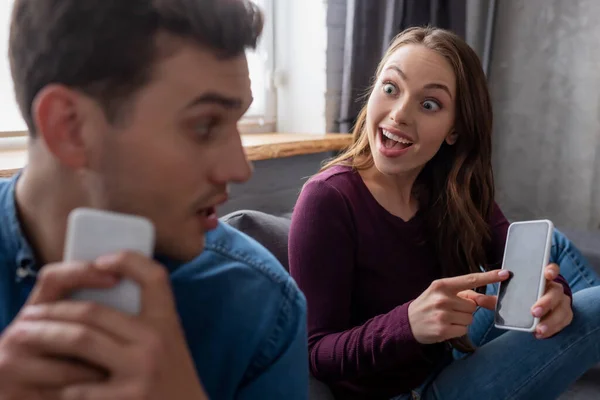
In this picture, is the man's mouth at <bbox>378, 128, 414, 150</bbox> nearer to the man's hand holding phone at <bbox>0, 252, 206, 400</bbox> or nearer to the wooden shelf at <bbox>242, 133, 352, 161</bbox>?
the wooden shelf at <bbox>242, 133, 352, 161</bbox>

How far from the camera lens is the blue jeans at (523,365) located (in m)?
1.08

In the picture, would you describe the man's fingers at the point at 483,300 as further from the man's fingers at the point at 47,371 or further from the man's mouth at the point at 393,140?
the man's fingers at the point at 47,371

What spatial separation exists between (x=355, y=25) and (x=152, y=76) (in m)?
1.33

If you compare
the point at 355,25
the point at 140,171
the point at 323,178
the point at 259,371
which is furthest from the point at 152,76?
the point at 355,25

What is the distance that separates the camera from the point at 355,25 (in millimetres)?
1767

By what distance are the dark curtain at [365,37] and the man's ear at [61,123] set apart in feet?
4.31

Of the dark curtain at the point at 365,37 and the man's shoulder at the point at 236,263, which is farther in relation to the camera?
the dark curtain at the point at 365,37

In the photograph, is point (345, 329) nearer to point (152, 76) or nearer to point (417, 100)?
point (417, 100)

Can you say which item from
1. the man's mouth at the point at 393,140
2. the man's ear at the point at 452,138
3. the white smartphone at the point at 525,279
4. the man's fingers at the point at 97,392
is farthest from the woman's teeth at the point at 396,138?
the man's fingers at the point at 97,392

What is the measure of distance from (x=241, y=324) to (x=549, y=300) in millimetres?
633

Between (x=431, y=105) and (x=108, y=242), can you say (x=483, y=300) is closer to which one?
(x=431, y=105)

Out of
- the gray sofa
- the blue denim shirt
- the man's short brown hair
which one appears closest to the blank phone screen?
the gray sofa

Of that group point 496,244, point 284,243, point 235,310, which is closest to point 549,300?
point 496,244

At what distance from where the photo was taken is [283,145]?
1.62 m
